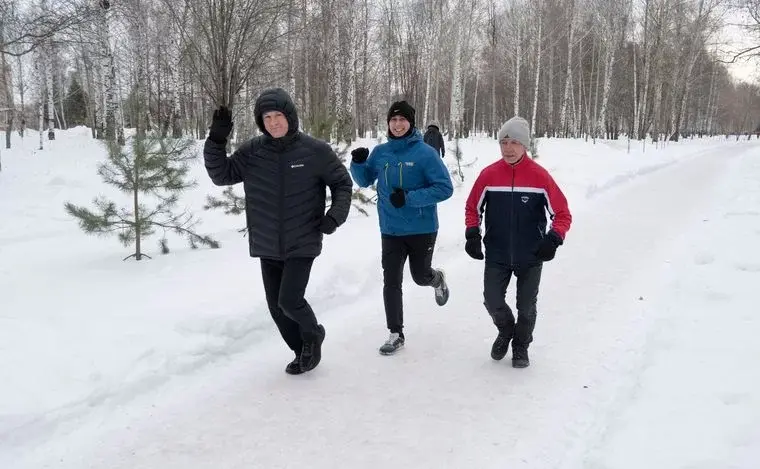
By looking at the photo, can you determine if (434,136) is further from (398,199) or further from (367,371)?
(367,371)

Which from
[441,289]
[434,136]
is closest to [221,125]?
[441,289]

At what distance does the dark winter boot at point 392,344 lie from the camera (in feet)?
13.7

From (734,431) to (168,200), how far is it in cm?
569

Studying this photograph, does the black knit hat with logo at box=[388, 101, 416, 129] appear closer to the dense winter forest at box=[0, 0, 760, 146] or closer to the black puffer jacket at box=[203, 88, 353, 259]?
the black puffer jacket at box=[203, 88, 353, 259]

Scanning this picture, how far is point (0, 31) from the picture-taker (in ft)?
25.1

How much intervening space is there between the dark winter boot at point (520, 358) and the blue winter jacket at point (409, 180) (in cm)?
108

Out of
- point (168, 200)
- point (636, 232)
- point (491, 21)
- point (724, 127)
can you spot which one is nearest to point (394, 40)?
point (491, 21)

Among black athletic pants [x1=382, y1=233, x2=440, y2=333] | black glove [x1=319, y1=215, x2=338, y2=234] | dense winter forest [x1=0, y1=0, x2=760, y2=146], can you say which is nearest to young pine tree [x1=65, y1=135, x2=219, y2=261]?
dense winter forest [x1=0, y1=0, x2=760, y2=146]

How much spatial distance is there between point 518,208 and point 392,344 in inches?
56.5

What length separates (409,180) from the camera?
3969 mm

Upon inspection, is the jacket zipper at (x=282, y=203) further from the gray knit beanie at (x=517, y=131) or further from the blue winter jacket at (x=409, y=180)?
the gray knit beanie at (x=517, y=131)

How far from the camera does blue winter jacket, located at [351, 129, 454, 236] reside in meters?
3.90

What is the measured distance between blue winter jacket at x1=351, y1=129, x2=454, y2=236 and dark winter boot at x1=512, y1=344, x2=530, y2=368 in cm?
108

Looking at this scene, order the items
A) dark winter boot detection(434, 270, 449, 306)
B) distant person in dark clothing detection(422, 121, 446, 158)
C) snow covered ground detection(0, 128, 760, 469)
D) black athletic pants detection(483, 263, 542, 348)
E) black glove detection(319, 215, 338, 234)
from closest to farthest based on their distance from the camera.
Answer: snow covered ground detection(0, 128, 760, 469) < black glove detection(319, 215, 338, 234) < black athletic pants detection(483, 263, 542, 348) < dark winter boot detection(434, 270, 449, 306) < distant person in dark clothing detection(422, 121, 446, 158)
